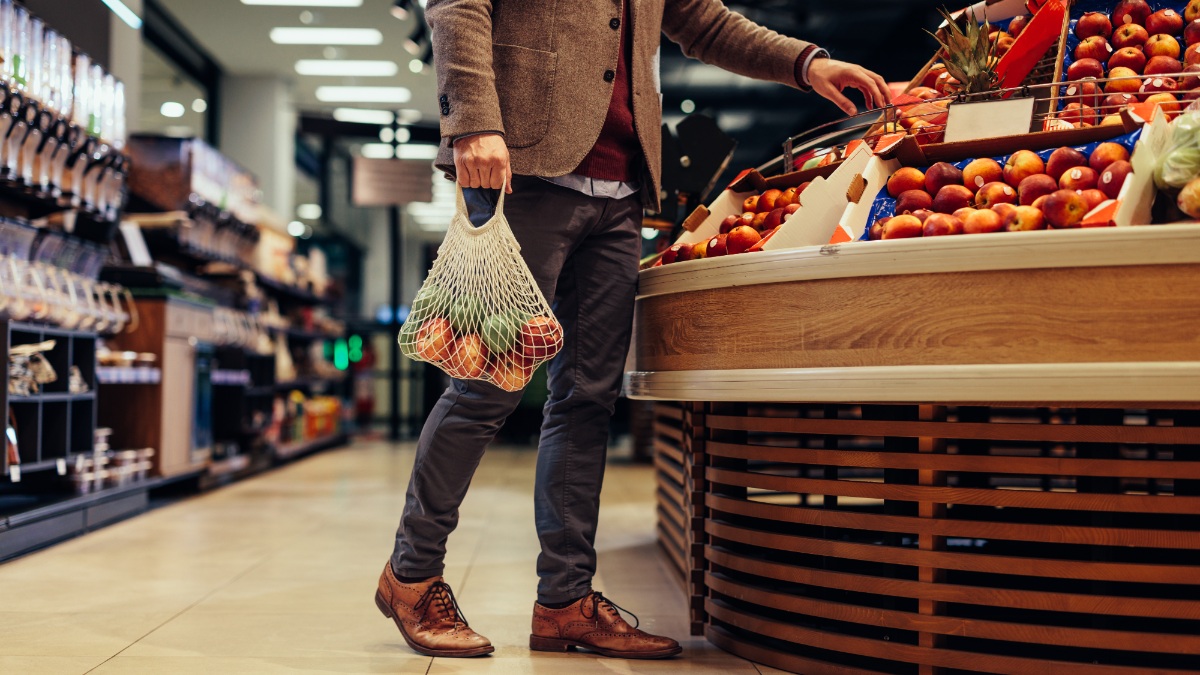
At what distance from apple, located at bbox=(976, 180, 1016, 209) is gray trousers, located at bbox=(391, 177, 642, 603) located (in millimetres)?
794

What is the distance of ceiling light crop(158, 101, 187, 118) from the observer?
11672mm

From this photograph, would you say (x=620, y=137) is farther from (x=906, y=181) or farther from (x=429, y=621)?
(x=429, y=621)

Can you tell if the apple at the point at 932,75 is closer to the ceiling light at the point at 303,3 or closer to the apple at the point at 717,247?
the apple at the point at 717,247

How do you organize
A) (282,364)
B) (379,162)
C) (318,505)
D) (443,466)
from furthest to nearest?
(379,162)
(282,364)
(318,505)
(443,466)

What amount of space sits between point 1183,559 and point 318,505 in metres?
4.23

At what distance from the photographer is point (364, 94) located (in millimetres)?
13008

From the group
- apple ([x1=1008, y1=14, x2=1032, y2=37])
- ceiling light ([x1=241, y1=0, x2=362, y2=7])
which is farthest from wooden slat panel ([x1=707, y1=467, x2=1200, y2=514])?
ceiling light ([x1=241, y1=0, x2=362, y2=7])

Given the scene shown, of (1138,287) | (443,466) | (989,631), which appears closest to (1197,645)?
(989,631)

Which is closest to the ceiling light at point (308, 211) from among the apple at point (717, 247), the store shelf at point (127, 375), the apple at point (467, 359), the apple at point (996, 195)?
the store shelf at point (127, 375)

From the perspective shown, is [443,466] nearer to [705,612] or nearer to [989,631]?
[705,612]

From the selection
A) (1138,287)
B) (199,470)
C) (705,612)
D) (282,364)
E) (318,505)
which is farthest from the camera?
(282,364)

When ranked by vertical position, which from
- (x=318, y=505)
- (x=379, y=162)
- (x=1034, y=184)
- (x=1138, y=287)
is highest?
(x=379, y=162)

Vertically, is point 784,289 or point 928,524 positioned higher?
point 784,289

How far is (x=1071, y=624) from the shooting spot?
189cm
